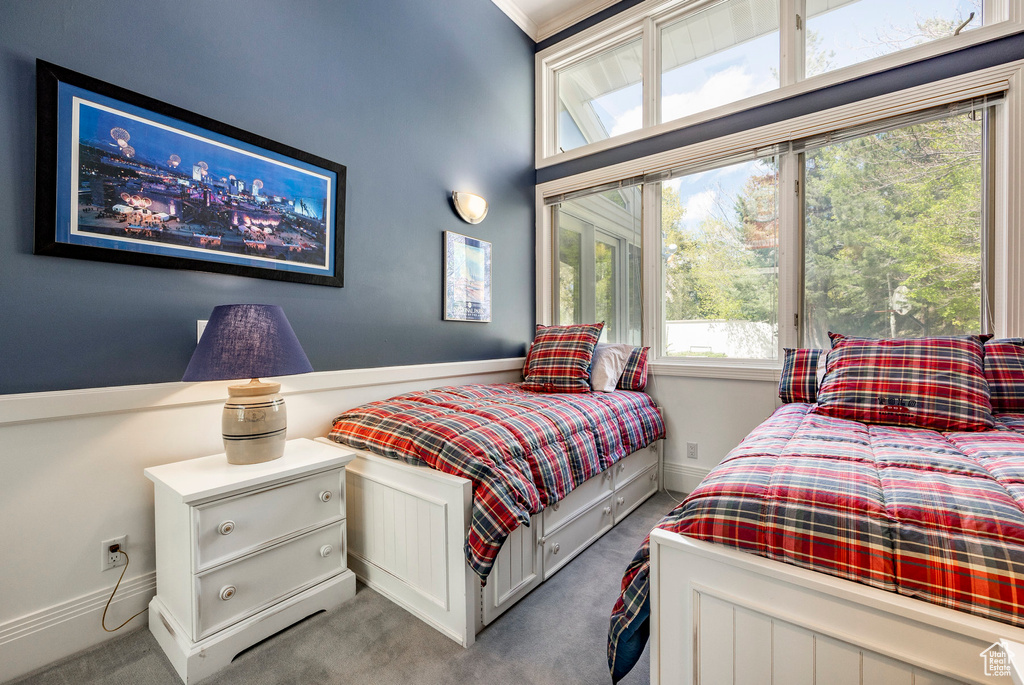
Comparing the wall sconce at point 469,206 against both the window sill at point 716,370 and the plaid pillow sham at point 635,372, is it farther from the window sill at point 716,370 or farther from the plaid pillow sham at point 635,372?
the window sill at point 716,370

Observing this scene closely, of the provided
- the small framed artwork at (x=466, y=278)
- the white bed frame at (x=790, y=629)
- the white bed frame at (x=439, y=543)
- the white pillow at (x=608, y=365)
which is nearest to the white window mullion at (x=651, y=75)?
the small framed artwork at (x=466, y=278)

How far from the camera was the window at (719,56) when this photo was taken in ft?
8.66

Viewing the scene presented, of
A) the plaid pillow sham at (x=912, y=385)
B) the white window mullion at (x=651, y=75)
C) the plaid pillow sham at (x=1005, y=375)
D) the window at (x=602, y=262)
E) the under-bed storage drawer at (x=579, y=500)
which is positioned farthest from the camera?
the window at (x=602, y=262)

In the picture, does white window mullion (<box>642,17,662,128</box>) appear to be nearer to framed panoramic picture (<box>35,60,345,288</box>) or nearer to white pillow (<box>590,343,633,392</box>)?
white pillow (<box>590,343,633,392</box>)

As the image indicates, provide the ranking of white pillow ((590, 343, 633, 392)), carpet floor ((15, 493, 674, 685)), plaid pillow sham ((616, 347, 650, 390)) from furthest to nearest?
plaid pillow sham ((616, 347, 650, 390))
white pillow ((590, 343, 633, 392))
carpet floor ((15, 493, 674, 685))

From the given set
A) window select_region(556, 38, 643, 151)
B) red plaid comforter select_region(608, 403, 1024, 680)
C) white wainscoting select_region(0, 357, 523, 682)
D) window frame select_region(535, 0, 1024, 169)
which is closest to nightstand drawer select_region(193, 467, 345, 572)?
white wainscoting select_region(0, 357, 523, 682)

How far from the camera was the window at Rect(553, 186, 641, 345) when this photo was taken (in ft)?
10.3

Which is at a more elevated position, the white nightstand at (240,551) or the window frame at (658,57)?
the window frame at (658,57)

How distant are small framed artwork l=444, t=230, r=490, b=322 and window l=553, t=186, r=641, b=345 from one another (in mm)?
771

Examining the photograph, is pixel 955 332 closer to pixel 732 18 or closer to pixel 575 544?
pixel 575 544

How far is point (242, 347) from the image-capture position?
1.41 m

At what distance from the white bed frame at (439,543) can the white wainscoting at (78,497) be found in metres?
0.60

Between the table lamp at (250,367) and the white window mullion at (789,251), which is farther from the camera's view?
the white window mullion at (789,251)

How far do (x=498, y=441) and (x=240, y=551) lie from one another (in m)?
0.90
